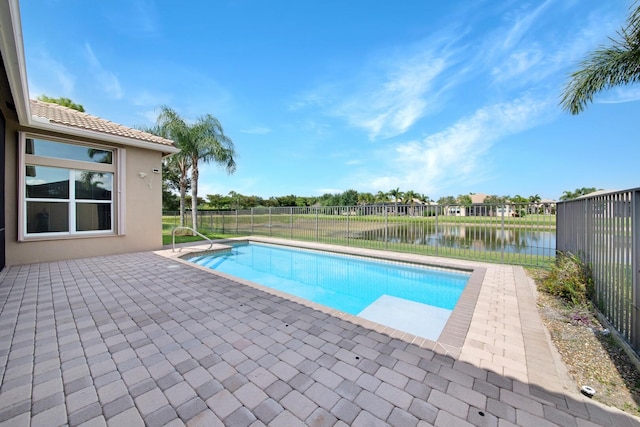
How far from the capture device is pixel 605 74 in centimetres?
583

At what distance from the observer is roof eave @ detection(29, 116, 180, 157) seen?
21.1 ft

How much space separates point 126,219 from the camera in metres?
8.26

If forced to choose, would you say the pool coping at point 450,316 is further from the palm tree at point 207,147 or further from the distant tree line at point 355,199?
the distant tree line at point 355,199

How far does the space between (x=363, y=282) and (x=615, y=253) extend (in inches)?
185

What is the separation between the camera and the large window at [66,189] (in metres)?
6.73

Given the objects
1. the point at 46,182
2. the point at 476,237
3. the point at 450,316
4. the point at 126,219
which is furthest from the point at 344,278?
the point at 46,182

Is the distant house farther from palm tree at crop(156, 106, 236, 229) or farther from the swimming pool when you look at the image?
palm tree at crop(156, 106, 236, 229)

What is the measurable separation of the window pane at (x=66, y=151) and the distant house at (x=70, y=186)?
2 cm

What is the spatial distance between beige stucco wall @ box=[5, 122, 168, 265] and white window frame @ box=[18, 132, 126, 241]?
0.14m

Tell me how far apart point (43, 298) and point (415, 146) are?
21301 millimetres

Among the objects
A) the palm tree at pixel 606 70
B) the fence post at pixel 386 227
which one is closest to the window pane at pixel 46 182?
the fence post at pixel 386 227

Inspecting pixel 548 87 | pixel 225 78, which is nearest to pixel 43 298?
pixel 225 78

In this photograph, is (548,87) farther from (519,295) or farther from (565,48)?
(519,295)

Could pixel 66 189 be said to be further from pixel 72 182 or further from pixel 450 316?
pixel 450 316
